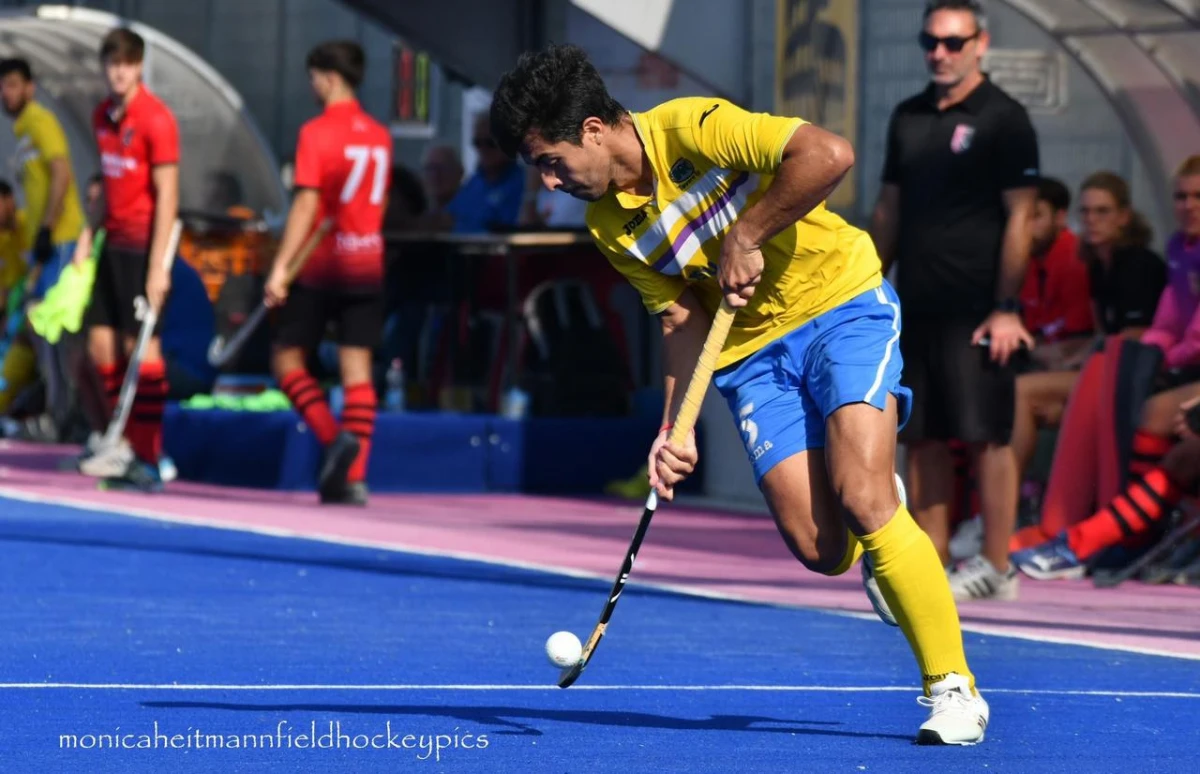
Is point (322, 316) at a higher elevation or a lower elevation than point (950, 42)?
lower

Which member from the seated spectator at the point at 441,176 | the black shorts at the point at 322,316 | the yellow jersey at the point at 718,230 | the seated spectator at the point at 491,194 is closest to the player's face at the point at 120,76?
the black shorts at the point at 322,316

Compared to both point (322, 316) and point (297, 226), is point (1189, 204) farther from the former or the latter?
point (322, 316)

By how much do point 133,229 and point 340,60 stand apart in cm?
136

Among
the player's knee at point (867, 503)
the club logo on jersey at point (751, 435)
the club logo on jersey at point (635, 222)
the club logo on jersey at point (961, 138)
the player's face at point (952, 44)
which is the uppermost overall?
the player's face at point (952, 44)

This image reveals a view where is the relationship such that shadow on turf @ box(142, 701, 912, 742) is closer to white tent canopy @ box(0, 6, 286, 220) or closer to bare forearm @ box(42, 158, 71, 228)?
bare forearm @ box(42, 158, 71, 228)

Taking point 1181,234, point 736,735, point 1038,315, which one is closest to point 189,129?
point 1038,315

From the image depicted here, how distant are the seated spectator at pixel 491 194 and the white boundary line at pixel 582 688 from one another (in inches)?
333

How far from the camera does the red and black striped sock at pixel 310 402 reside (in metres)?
11.6

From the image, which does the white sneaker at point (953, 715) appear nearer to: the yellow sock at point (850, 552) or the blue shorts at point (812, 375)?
the yellow sock at point (850, 552)

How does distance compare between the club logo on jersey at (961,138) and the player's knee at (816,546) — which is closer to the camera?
the player's knee at (816,546)

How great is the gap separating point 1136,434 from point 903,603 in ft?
13.6

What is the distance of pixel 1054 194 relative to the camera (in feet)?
34.4

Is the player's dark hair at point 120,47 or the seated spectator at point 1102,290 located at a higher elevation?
the player's dark hair at point 120,47

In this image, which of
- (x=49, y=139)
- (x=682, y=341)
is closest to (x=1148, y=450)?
(x=682, y=341)
